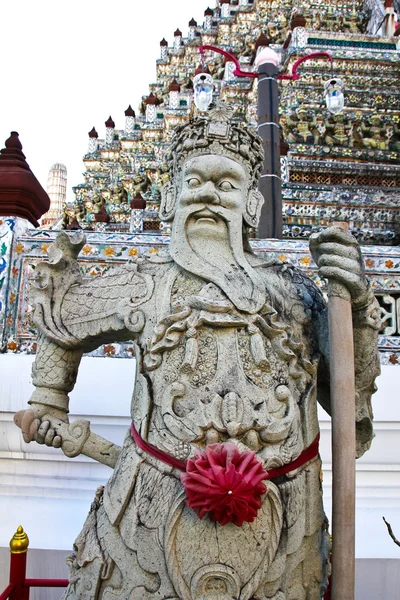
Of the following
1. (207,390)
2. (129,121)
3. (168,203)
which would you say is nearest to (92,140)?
(129,121)

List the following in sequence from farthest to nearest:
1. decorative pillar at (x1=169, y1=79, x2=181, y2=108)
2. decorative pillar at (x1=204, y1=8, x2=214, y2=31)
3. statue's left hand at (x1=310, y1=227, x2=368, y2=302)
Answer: decorative pillar at (x1=204, y1=8, x2=214, y2=31), decorative pillar at (x1=169, y1=79, x2=181, y2=108), statue's left hand at (x1=310, y1=227, x2=368, y2=302)

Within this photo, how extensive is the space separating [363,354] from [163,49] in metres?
25.5

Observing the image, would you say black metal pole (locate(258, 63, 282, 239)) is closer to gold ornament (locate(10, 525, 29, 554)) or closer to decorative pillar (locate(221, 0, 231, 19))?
gold ornament (locate(10, 525, 29, 554))

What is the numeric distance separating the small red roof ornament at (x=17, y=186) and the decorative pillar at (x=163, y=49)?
22406mm

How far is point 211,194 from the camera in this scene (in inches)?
82.0

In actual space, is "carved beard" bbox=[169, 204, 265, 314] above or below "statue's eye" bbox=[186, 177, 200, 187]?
below

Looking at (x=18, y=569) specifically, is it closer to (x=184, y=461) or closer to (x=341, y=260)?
(x=184, y=461)

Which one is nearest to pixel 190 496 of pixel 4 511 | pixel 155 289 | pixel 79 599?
pixel 79 599

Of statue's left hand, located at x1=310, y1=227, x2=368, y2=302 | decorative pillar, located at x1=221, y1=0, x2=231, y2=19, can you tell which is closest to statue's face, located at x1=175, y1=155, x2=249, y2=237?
statue's left hand, located at x1=310, y1=227, x2=368, y2=302

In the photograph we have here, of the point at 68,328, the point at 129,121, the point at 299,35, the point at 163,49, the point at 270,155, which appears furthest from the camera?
the point at 163,49

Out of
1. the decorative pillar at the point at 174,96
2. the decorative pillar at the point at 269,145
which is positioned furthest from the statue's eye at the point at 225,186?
the decorative pillar at the point at 174,96

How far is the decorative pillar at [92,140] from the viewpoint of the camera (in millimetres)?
21686

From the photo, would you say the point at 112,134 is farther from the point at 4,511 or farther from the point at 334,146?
the point at 4,511

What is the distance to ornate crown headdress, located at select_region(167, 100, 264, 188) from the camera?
220 centimetres
